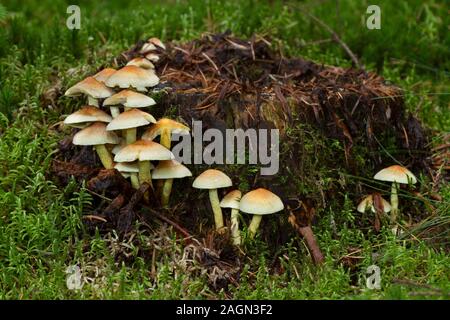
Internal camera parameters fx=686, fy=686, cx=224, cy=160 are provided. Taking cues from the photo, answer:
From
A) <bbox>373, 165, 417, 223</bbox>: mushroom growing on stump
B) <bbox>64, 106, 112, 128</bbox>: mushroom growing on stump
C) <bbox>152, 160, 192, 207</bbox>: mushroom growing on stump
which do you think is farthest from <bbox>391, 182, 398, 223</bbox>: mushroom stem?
<bbox>64, 106, 112, 128</bbox>: mushroom growing on stump

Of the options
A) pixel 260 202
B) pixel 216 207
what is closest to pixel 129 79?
pixel 216 207

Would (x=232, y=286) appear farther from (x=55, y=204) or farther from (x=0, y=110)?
(x=0, y=110)

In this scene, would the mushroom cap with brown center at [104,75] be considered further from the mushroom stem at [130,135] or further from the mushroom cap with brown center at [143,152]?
the mushroom cap with brown center at [143,152]

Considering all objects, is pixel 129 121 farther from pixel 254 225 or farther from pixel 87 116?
pixel 254 225

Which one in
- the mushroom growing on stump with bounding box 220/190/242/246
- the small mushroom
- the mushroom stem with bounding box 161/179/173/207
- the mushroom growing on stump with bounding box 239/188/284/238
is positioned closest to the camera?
the mushroom growing on stump with bounding box 239/188/284/238

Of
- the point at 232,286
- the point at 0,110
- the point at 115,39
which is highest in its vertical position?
the point at 115,39

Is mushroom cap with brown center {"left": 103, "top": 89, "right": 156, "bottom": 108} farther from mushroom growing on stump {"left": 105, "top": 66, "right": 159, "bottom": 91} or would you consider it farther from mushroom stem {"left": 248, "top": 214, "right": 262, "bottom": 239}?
mushroom stem {"left": 248, "top": 214, "right": 262, "bottom": 239}
